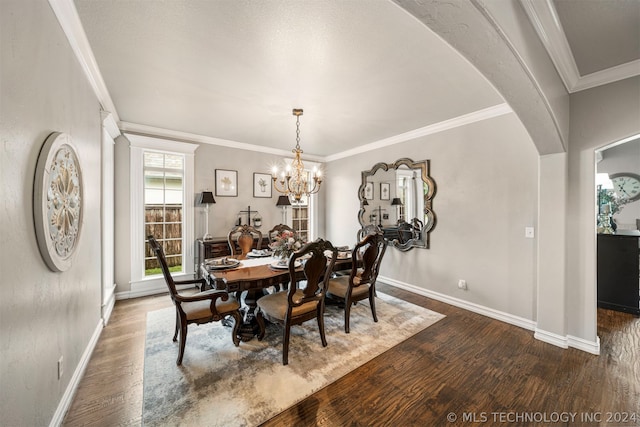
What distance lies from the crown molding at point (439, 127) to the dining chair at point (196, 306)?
348cm

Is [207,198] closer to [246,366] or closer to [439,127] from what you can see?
[246,366]

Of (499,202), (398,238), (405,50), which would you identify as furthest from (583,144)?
(398,238)

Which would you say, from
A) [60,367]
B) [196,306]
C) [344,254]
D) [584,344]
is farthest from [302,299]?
[584,344]

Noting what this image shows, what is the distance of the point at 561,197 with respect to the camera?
7.97ft

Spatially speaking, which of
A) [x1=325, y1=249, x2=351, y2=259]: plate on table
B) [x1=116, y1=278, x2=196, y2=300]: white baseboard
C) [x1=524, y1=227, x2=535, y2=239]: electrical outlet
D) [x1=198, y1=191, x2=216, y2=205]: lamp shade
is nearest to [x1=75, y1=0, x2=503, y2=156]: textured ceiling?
[x1=198, y1=191, x2=216, y2=205]: lamp shade

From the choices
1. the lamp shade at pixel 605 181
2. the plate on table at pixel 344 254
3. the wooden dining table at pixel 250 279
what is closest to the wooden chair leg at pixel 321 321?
the wooden dining table at pixel 250 279

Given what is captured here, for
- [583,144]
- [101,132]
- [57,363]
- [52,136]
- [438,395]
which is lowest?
[438,395]

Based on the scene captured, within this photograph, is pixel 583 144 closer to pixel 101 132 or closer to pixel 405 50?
pixel 405 50

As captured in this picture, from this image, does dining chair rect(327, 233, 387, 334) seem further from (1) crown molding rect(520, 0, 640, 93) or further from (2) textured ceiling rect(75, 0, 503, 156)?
(1) crown molding rect(520, 0, 640, 93)

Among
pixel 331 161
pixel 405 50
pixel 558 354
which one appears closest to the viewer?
pixel 405 50

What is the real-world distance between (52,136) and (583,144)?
427 cm

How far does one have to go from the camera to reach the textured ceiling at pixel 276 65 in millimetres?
1619

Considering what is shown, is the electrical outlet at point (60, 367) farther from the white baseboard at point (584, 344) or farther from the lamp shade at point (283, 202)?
the white baseboard at point (584, 344)

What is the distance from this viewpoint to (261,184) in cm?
500
